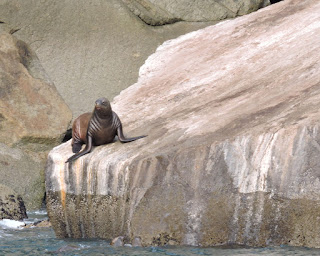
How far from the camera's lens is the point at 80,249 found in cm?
610

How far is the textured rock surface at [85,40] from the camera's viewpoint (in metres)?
10.2

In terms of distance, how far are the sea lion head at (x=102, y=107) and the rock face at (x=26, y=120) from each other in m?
2.08

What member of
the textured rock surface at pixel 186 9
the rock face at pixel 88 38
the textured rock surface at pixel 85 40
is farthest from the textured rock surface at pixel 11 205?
the textured rock surface at pixel 186 9

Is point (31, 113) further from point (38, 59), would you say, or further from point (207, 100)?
point (207, 100)

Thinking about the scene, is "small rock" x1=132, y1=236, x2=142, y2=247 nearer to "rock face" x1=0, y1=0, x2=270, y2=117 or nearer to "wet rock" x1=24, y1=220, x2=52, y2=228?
"wet rock" x1=24, y1=220, x2=52, y2=228

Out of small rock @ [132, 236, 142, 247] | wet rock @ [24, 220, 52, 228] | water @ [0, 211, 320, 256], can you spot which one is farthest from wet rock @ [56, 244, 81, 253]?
wet rock @ [24, 220, 52, 228]

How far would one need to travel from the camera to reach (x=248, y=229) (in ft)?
19.5

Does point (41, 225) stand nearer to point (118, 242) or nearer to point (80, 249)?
point (80, 249)

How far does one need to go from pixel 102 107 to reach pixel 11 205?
1.86 m

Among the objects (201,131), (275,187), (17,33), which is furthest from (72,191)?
(17,33)

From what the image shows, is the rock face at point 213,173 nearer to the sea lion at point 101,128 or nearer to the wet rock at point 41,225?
the sea lion at point 101,128

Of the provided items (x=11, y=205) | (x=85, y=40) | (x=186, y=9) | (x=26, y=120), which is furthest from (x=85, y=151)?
(x=186, y=9)

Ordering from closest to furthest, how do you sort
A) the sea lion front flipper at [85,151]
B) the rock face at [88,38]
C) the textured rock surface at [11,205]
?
1. the sea lion front flipper at [85,151]
2. the textured rock surface at [11,205]
3. the rock face at [88,38]

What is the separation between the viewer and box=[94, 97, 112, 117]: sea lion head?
686 cm
